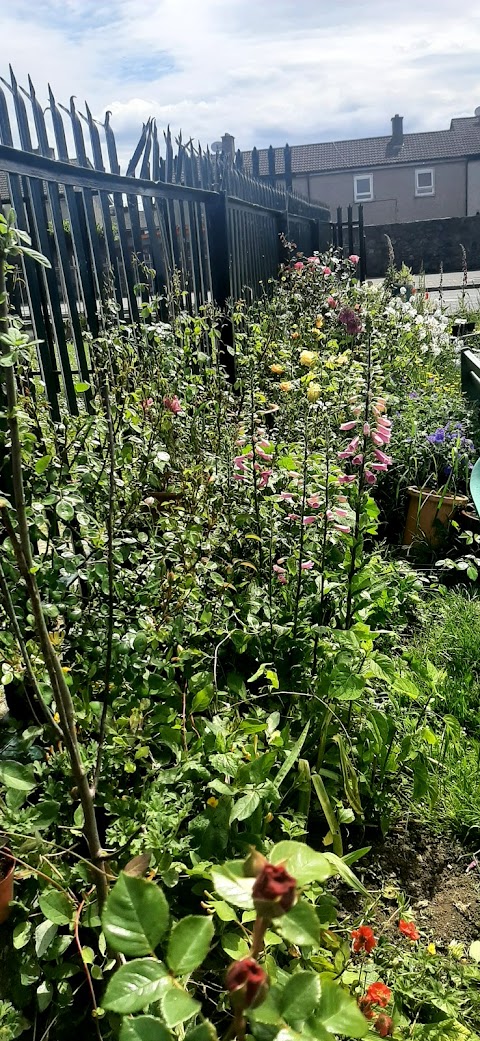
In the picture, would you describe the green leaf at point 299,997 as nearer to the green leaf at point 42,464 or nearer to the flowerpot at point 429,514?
the green leaf at point 42,464

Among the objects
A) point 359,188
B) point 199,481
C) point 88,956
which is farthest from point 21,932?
point 359,188

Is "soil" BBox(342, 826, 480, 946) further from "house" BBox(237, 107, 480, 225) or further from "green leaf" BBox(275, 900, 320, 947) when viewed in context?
"house" BBox(237, 107, 480, 225)

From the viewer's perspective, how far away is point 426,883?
1951mm

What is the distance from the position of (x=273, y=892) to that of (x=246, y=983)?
11 cm

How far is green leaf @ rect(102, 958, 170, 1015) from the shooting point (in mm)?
616

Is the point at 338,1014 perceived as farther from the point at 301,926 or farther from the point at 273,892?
the point at 273,892

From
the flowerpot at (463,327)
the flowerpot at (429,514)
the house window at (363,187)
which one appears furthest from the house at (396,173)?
the flowerpot at (429,514)

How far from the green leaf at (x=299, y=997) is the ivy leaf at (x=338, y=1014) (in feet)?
0.13

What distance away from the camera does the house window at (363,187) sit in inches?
1551

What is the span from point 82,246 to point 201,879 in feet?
9.27

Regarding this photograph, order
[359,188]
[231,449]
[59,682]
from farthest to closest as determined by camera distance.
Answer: [359,188]
[231,449]
[59,682]

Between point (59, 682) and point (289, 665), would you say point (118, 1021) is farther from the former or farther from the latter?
point (289, 665)

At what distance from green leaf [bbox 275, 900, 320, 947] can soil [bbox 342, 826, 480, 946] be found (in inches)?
52.5

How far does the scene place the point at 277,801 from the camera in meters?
1.77
